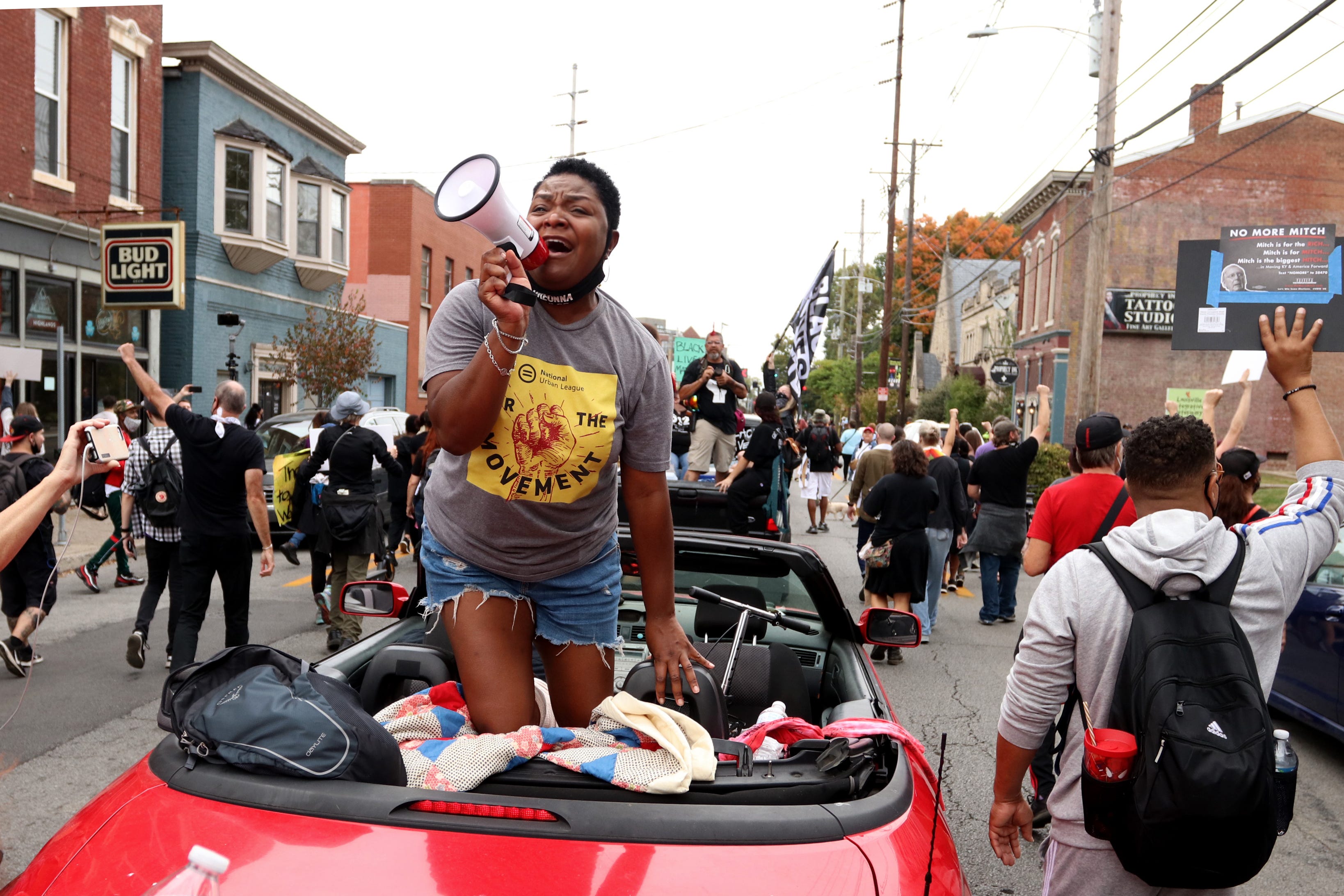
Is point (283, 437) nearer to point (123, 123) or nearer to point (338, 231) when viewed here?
point (123, 123)

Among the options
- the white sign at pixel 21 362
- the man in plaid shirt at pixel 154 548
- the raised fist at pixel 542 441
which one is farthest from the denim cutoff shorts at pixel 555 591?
the white sign at pixel 21 362

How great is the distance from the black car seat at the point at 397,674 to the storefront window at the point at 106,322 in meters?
16.9

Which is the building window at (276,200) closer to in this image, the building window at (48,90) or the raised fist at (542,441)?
the building window at (48,90)

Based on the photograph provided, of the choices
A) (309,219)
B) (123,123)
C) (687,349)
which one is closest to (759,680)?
(687,349)

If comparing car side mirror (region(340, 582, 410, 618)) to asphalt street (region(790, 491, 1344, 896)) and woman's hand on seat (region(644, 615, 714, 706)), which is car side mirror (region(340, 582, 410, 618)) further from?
asphalt street (region(790, 491, 1344, 896))

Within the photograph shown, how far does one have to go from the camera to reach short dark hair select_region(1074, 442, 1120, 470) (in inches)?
222

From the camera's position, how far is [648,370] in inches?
102

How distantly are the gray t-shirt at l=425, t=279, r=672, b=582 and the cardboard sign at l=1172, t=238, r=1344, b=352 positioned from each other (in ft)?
16.4

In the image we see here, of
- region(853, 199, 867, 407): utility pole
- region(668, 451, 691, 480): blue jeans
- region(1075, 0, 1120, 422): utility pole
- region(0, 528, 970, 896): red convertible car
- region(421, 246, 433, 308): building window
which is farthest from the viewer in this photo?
region(853, 199, 867, 407): utility pole

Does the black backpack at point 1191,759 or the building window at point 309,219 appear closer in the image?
the black backpack at point 1191,759

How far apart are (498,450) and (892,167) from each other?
37.0 metres

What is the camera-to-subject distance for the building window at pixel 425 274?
34531 millimetres

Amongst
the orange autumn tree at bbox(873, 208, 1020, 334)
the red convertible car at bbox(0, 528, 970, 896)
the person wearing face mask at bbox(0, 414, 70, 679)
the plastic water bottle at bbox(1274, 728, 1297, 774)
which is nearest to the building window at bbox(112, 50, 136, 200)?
the person wearing face mask at bbox(0, 414, 70, 679)

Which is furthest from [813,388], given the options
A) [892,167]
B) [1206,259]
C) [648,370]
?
[648,370]
